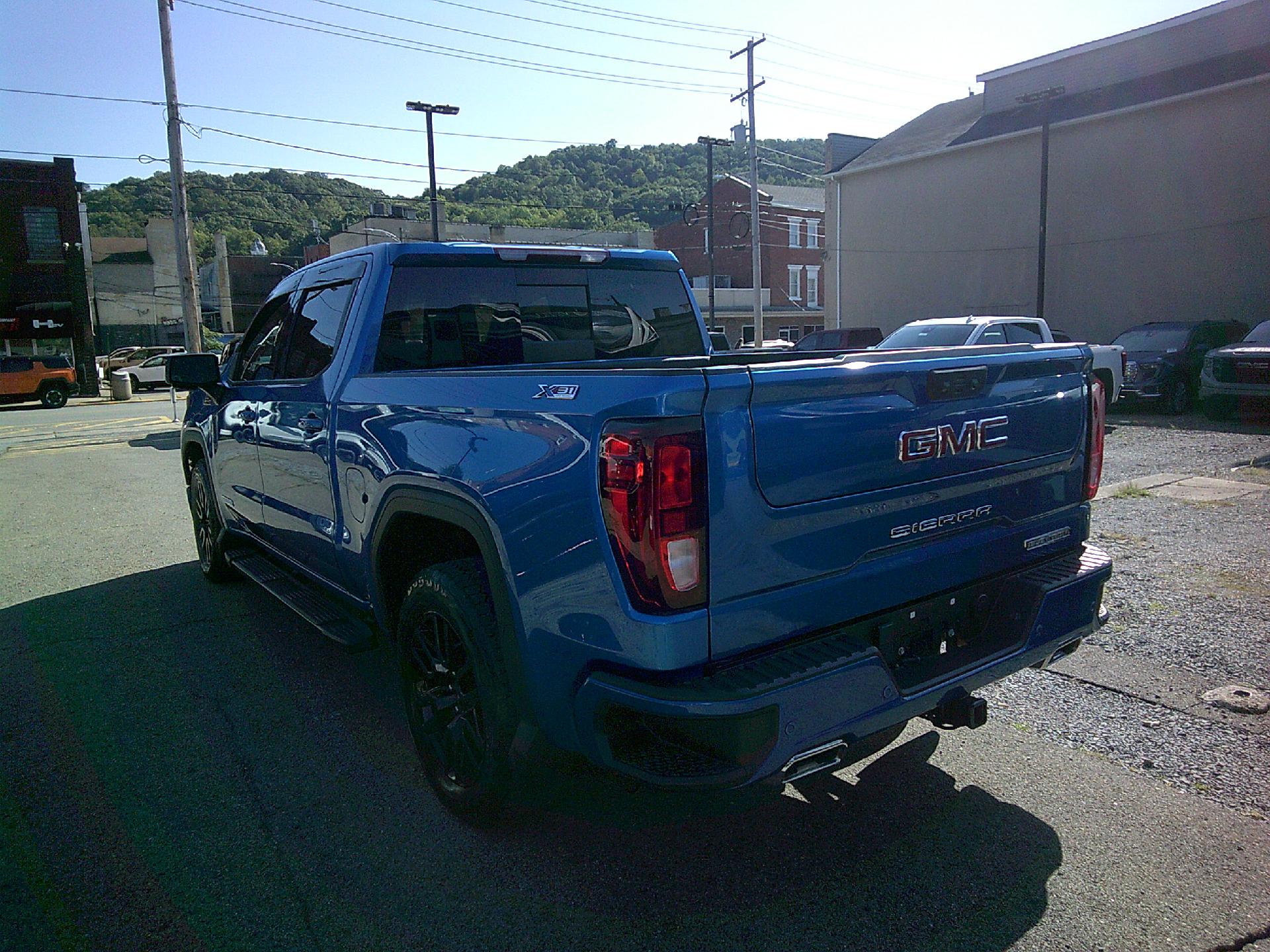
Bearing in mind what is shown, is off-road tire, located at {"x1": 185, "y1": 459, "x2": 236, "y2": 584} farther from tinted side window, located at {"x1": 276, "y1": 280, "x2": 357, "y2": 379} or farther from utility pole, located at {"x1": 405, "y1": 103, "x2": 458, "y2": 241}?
utility pole, located at {"x1": 405, "y1": 103, "x2": 458, "y2": 241}

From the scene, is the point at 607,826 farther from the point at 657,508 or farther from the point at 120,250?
the point at 120,250

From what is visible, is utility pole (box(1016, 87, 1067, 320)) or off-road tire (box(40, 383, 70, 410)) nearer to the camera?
utility pole (box(1016, 87, 1067, 320))

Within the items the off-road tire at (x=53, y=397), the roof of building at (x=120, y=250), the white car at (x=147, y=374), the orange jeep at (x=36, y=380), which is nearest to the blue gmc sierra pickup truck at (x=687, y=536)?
the orange jeep at (x=36, y=380)

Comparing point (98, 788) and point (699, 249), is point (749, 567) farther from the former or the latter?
point (699, 249)

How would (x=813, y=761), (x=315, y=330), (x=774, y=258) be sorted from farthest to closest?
(x=774, y=258)
(x=315, y=330)
(x=813, y=761)

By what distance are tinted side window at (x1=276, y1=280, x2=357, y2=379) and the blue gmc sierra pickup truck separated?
2.6 inches

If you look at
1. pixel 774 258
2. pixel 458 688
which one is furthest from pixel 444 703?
pixel 774 258

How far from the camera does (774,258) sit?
175 feet

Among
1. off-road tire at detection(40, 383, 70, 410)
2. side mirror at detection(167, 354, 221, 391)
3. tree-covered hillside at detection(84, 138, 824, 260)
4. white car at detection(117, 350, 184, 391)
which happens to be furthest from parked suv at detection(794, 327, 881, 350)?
white car at detection(117, 350, 184, 391)

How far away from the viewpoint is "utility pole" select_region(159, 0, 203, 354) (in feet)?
62.5

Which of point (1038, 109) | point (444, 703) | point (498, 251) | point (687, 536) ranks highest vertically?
point (1038, 109)

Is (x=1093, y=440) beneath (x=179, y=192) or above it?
beneath

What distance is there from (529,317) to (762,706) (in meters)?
2.52

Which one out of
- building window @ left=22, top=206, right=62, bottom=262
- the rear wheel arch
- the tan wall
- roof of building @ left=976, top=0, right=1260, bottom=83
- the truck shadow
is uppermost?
roof of building @ left=976, top=0, right=1260, bottom=83
